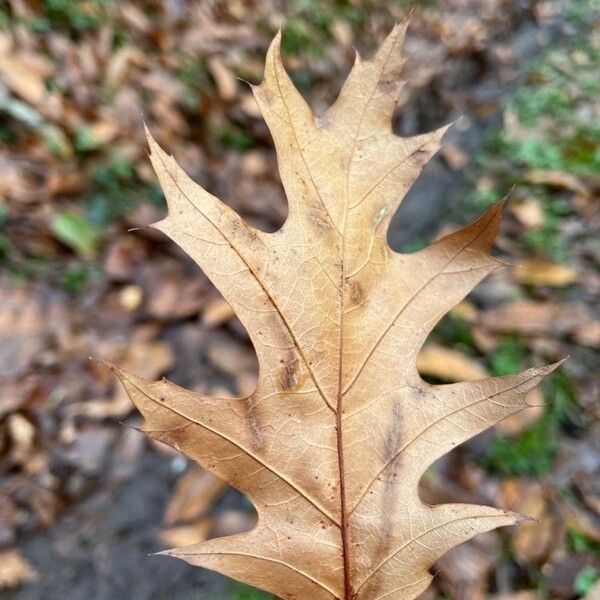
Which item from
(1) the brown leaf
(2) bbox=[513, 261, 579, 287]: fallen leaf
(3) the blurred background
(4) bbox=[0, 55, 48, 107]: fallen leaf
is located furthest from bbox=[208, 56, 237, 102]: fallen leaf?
(1) the brown leaf

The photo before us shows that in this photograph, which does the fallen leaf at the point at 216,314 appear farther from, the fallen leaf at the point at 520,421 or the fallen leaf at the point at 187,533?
the fallen leaf at the point at 520,421

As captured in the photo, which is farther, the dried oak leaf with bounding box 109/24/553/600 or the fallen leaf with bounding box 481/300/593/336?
the fallen leaf with bounding box 481/300/593/336

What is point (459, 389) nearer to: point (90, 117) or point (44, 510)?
point (44, 510)

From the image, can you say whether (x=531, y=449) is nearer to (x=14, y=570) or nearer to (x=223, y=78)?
(x=14, y=570)

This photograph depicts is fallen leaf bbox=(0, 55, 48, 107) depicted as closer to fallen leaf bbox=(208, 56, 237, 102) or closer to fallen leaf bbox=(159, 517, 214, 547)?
fallen leaf bbox=(208, 56, 237, 102)

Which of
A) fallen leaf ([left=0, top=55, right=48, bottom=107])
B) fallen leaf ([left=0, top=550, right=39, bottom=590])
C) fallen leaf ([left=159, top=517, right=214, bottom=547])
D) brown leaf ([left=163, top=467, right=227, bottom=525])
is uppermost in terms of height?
fallen leaf ([left=0, top=55, right=48, bottom=107])

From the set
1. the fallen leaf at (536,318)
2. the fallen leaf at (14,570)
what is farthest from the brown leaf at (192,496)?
the fallen leaf at (536,318)

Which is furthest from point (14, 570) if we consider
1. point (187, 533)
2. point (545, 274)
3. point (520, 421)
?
point (545, 274)
